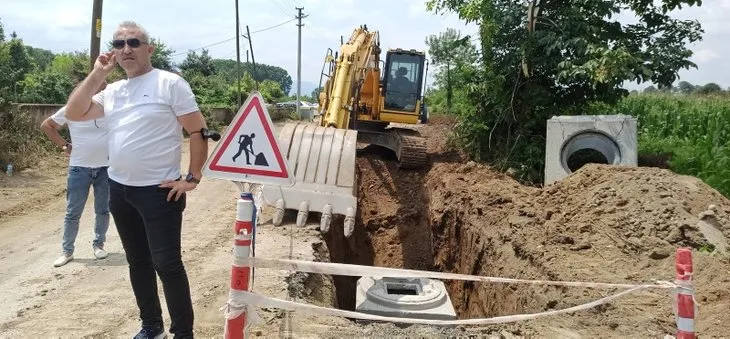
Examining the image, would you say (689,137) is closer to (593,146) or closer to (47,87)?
(593,146)

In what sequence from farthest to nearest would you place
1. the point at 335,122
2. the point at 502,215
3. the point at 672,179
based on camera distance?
the point at 335,122 < the point at 502,215 < the point at 672,179

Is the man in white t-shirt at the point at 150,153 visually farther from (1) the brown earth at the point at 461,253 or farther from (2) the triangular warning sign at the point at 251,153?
(1) the brown earth at the point at 461,253

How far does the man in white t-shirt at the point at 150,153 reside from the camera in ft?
11.4

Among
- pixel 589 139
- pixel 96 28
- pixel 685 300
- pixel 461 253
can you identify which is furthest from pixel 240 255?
pixel 96 28

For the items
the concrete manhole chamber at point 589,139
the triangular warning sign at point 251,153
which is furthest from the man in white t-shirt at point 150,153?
the concrete manhole chamber at point 589,139

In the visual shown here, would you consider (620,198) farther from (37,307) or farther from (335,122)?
(37,307)

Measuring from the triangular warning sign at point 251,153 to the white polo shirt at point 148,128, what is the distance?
0.29 metres

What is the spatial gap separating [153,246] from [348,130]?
17.2ft

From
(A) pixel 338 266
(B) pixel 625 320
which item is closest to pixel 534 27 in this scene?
(B) pixel 625 320

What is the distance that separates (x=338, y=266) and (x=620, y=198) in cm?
443

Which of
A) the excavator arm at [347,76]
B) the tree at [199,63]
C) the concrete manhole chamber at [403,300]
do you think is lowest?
the concrete manhole chamber at [403,300]

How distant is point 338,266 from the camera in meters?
3.45

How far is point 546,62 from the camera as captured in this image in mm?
10742

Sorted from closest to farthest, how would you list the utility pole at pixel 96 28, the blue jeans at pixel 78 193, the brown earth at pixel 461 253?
the brown earth at pixel 461 253 → the blue jeans at pixel 78 193 → the utility pole at pixel 96 28
